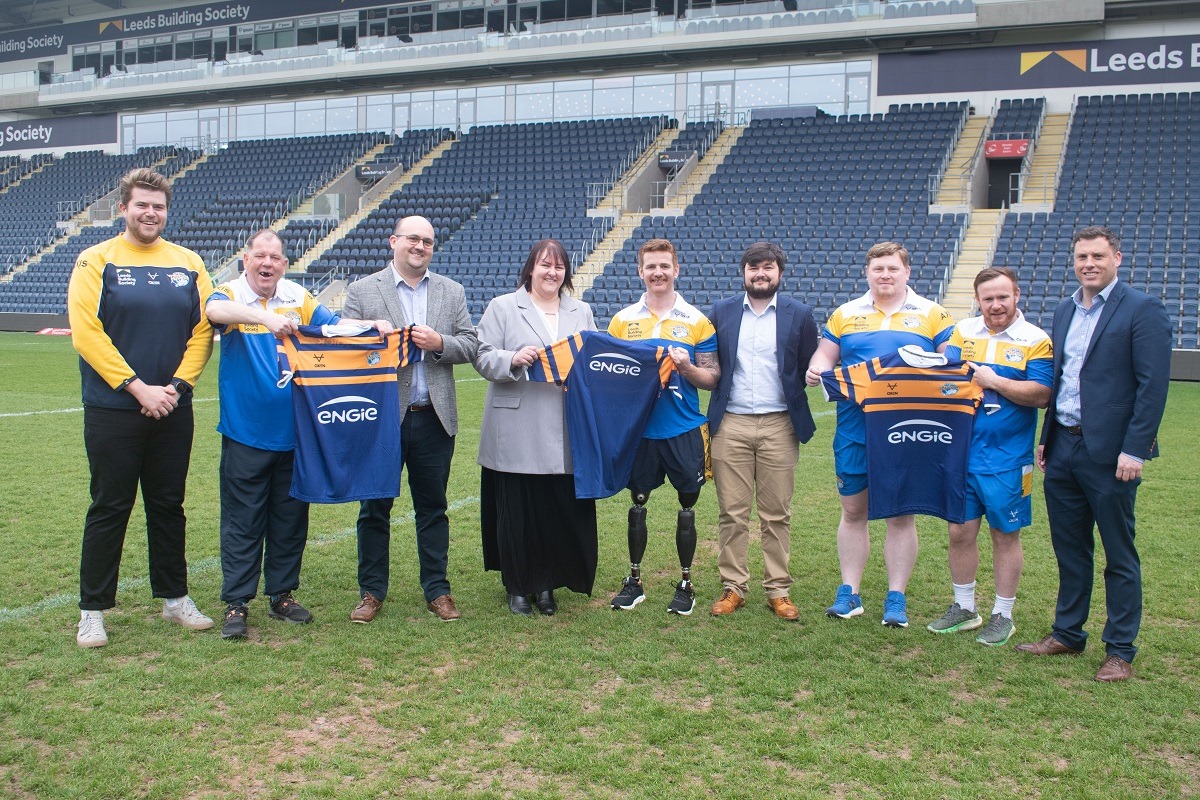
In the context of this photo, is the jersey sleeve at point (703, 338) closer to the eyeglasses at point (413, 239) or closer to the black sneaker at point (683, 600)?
the black sneaker at point (683, 600)

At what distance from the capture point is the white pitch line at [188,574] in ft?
16.3

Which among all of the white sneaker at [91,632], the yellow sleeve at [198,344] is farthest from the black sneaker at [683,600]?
the white sneaker at [91,632]

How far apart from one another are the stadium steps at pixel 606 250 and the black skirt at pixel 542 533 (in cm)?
1862

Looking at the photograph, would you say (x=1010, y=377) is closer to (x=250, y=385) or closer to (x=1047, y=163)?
(x=250, y=385)

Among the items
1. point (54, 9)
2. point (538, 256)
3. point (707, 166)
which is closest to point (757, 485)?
point (538, 256)

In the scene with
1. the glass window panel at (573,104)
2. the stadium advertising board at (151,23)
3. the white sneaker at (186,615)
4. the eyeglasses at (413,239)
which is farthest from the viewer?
the stadium advertising board at (151,23)

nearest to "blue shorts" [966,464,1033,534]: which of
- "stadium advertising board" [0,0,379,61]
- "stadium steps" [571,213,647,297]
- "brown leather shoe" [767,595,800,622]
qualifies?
"brown leather shoe" [767,595,800,622]

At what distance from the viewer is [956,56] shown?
88.9 ft

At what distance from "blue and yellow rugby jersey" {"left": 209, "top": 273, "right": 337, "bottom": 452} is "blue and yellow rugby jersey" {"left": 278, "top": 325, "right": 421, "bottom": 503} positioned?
0.06 m

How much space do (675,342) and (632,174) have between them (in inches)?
948

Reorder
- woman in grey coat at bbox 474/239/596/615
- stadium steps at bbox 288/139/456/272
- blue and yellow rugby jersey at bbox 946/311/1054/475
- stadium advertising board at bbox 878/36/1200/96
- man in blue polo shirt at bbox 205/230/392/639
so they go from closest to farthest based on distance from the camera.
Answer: blue and yellow rugby jersey at bbox 946/311/1054/475
man in blue polo shirt at bbox 205/230/392/639
woman in grey coat at bbox 474/239/596/615
stadium advertising board at bbox 878/36/1200/96
stadium steps at bbox 288/139/456/272

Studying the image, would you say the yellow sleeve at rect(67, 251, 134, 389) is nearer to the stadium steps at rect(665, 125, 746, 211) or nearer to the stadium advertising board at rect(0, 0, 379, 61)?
the stadium steps at rect(665, 125, 746, 211)

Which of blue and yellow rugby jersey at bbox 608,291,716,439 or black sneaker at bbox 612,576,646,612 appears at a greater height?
blue and yellow rugby jersey at bbox 608,291,716,439

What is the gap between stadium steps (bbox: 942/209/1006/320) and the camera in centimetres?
2047
